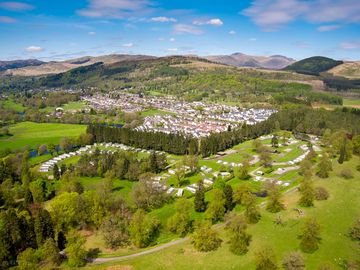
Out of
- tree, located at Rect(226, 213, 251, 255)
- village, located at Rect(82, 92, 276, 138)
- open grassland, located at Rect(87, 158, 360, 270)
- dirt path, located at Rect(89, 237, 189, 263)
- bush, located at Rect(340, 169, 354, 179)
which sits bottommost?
dirt path, located at Rect(89, 237, 189, 263)

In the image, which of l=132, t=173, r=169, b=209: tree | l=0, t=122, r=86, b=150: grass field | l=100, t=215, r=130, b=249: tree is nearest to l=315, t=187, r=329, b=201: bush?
l=132, t=173, r=169, b=209: tree

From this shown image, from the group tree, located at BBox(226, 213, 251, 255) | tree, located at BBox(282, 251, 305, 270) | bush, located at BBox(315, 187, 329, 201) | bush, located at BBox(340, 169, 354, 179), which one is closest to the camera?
tree, located at BBox(282, 251, 305, 270)

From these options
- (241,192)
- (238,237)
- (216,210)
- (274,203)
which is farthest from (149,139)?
(238,237)

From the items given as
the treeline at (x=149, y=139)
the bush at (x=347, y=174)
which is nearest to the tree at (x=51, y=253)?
the treeline at (x=149, y=139)

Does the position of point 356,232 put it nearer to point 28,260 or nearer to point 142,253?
point 142,253

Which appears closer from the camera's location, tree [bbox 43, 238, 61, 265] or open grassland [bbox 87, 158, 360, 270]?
open grassland [bbox 87, 158, 360, 270]

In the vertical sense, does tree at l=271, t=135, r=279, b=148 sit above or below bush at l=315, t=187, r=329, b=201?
above

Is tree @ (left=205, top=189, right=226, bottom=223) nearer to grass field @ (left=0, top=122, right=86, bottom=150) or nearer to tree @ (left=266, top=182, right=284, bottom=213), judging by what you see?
tree @ (left=266, top=182, right=284, bottom=213)

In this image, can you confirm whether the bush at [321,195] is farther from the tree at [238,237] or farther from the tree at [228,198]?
the tree at [238,237]
